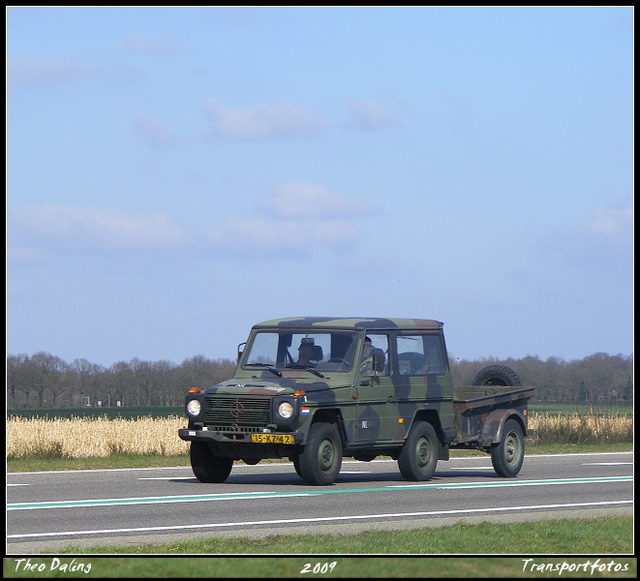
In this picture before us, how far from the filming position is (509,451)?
1891 centimetres

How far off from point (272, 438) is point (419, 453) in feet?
9.64

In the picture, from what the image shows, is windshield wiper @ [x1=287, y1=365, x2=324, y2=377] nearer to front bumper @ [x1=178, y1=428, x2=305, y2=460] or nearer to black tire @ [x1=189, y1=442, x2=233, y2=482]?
front bumper @ [x1=178, y1=428, x2=305, y2=460]

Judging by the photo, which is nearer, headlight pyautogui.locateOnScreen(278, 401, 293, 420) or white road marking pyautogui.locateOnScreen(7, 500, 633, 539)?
white road marking pyautogui.locateOnScreen(7, 500, 633, 539)

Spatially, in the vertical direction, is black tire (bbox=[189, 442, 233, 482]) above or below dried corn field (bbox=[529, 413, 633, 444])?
above

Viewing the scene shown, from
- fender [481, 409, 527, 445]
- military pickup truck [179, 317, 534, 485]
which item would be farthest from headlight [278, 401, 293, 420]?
fender [481, 409, 527, 445]

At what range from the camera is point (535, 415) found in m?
34.3

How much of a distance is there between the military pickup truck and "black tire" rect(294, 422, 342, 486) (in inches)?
0.6

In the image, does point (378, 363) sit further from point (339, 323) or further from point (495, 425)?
point (495, 425)

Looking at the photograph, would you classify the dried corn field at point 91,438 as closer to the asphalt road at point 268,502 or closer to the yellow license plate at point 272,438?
the asphalt road at point 268,502

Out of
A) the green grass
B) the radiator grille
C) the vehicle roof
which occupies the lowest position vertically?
the green grass

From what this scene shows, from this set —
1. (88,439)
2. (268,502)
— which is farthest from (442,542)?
(88,439)

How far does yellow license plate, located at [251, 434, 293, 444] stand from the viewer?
15.5m

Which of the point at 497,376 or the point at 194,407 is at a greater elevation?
the point at 497,376

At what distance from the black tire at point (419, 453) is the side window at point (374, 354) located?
43.3 inches
